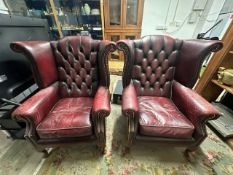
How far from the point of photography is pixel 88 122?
1.06 m

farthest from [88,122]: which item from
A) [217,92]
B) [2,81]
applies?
[217,92]

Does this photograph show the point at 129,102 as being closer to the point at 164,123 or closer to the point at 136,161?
the point at 164,123

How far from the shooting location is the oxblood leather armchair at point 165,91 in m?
1.04

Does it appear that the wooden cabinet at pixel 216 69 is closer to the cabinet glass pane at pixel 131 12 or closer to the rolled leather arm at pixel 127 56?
the rolled leather arm at pixel 127 56

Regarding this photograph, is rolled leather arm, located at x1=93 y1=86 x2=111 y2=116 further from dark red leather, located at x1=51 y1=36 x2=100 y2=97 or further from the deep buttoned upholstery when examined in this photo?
the deep buttoned upholstery

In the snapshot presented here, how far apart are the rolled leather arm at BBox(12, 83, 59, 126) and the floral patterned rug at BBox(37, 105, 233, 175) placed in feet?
1.60

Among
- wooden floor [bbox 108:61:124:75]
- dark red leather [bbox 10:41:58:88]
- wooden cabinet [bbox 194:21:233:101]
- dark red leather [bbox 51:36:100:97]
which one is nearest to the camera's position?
dark red leather [bbox 10:41:58:88]

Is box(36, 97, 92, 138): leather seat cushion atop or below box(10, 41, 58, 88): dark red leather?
below

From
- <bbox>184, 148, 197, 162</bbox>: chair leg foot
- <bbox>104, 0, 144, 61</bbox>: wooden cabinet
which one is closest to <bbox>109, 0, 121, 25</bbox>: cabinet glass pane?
<bbox>104, 0, 144, 61</bbox>: wooden cabinet

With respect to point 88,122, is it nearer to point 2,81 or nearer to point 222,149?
point 2,81

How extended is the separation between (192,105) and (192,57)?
0.51 m

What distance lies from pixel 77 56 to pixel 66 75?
0.85 ft

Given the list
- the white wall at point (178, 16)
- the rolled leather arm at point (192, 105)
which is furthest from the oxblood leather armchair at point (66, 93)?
the white wall at point (178, 16)

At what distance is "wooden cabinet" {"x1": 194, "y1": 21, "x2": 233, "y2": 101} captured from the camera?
1.49 metres
